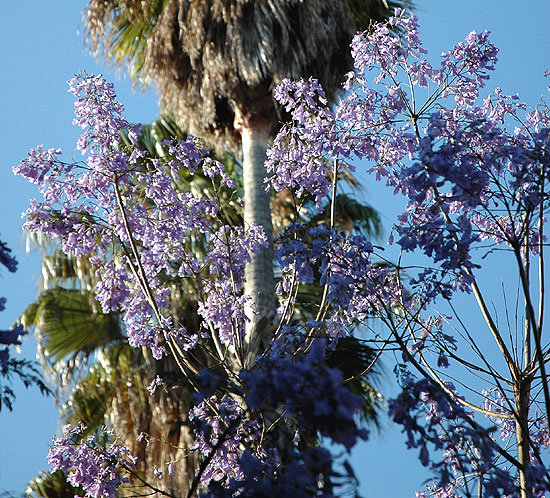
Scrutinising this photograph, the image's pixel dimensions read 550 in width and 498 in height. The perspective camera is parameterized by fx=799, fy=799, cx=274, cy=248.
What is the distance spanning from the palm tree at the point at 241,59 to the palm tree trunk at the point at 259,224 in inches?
0.7

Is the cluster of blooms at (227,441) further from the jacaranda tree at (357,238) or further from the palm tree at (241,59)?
the palm tree at (241,59)

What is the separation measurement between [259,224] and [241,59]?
2174 millimetres

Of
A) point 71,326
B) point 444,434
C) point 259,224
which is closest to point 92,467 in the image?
point 444,434

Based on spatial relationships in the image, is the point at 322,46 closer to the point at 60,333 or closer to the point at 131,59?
the point at 131,59

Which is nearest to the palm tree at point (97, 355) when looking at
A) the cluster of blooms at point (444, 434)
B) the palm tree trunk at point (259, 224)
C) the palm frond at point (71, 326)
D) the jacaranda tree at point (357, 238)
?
the palm frond at point (71, 326)

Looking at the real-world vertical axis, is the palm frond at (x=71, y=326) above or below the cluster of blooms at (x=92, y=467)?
above

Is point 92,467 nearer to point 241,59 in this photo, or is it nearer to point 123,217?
point 123,217

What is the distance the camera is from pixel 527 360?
15.8ft

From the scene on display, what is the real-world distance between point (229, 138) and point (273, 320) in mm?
3390

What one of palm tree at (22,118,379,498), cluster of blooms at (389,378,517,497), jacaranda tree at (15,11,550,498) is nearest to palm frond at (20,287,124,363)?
palm tree at (22,118,379,498)

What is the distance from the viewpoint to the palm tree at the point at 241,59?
30.7 ft

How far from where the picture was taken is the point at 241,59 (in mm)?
9312

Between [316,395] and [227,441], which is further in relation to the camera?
[227,441]

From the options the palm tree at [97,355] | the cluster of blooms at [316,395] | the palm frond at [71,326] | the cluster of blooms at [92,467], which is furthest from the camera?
the palm frond at [71,326]
